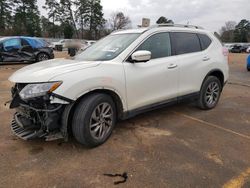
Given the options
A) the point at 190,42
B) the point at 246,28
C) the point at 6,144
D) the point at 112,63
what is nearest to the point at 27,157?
the point at 6,144

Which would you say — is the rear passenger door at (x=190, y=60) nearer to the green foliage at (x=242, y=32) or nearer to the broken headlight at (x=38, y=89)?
the broken headlight at (x=38, y=89)

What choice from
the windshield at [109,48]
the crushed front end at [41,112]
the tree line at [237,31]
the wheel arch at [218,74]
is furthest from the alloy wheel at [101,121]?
the tree line at [237,31]

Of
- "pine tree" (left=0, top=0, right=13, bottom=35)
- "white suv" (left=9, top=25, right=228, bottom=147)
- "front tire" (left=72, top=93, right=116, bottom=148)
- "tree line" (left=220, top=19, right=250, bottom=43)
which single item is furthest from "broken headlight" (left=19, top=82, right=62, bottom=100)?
"tree line" (left=220, top=19, right=250, bottom=43)

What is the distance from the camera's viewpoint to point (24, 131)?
306cm

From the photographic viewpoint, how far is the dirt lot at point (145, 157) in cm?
251

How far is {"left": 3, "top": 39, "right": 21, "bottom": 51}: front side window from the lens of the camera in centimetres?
1102

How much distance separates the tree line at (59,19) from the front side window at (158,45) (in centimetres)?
4406

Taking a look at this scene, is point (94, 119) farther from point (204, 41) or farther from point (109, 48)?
point (204, 41)

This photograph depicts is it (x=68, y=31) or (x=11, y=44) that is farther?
(x=68, y=31)

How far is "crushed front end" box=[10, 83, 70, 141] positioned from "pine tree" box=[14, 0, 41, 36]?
4461 centimetres

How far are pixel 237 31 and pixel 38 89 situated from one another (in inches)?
2822

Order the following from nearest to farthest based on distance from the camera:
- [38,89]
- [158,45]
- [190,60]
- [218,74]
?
[38,89] < [158,45] < [190,60] < [218,74]

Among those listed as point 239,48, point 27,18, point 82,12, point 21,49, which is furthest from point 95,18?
point 21,49

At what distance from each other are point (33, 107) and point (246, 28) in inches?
2965
